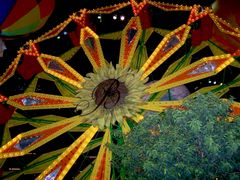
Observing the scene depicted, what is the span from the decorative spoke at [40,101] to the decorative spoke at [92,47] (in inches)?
90.9

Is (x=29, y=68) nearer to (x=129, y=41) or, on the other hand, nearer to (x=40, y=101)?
(x=40, y=101)

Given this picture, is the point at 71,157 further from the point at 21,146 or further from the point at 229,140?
the point at 229,140

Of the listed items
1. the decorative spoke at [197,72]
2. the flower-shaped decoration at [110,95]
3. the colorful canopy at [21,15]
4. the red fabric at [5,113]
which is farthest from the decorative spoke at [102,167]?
the colorful canopy at [21,15]

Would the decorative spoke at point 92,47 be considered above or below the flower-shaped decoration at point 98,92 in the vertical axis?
above

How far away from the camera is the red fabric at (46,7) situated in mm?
20578

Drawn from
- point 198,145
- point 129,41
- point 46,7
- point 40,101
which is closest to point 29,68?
point 40,101

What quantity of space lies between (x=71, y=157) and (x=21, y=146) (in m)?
2.38

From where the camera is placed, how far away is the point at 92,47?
725 inches

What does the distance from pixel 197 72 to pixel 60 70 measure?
6.79 metres

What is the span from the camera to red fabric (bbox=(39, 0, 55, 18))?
2058 cm

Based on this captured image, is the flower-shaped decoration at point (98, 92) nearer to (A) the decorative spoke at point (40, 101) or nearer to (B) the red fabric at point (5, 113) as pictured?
(A) the decorative spoke at point (40, 101)

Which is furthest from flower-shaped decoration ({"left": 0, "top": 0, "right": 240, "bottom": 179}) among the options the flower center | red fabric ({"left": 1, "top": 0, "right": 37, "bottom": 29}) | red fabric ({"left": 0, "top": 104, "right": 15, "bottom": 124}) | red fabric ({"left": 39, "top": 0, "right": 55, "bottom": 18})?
red fabric ({"left": 1, "top": 0, "right": 37, "bottom": 29})

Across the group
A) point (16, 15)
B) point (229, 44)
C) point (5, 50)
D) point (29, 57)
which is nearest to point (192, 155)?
point (229, 44)

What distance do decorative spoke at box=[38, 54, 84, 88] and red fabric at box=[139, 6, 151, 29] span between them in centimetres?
479
